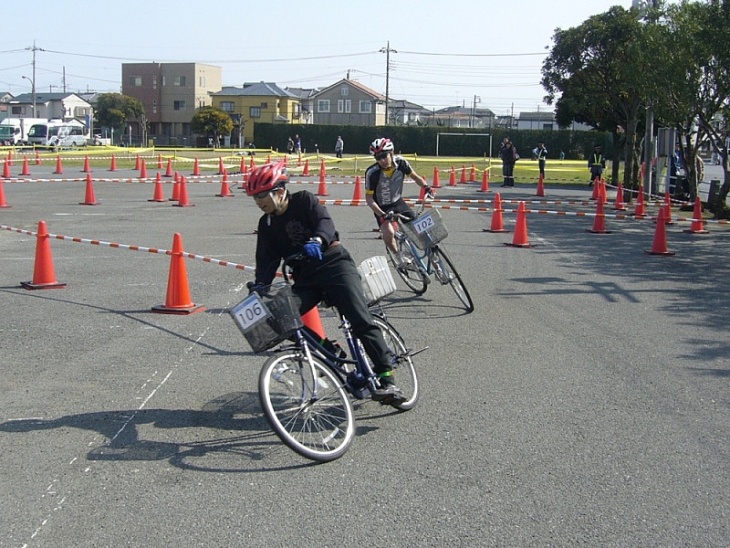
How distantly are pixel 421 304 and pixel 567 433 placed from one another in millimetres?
4705

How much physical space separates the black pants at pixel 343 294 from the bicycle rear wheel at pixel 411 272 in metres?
4.61

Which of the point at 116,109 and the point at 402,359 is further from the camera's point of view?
the point at 116,109

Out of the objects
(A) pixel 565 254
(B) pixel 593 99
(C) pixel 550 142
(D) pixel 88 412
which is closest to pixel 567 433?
(D) pixel 88 412

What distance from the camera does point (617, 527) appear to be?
458cm

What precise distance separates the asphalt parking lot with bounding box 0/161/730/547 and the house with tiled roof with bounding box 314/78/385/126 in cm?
10485

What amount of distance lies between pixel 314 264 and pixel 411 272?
499 cm

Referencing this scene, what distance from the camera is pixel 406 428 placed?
20.1 feet

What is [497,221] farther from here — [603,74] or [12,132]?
[12,132]

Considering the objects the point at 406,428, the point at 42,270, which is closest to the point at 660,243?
the point at 42,270

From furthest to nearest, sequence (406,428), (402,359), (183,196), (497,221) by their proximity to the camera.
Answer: (183,196)
(497,221)
(402,359)
(406,428)

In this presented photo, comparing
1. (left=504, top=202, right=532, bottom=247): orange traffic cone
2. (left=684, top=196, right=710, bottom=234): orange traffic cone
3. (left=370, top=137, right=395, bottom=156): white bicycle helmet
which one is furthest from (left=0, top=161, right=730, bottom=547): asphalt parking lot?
(left=684, top=196, right=710, bottom=234): orange traffic cone

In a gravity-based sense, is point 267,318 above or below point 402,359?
above

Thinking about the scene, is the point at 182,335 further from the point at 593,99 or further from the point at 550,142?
the point at 550,142

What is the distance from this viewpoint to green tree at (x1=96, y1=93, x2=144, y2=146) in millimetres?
99188
